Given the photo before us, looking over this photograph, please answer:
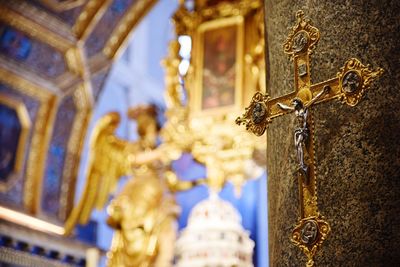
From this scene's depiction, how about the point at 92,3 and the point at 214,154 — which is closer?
the point at 214,154

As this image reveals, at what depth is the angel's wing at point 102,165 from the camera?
920 centimetres

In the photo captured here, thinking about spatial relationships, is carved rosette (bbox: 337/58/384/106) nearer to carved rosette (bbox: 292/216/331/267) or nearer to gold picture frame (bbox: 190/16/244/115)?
carved rosette (bbox: 292/216/331/267)

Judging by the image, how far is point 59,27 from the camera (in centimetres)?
864

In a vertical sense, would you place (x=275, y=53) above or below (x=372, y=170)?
above

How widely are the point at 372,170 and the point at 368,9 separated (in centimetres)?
55

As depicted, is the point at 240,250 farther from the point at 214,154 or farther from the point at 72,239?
the point at 72,239

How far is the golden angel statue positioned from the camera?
327 inches

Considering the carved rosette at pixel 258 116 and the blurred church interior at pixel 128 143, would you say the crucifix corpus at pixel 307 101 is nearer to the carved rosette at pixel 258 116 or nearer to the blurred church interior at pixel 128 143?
the carved rosette at pixel 258 116

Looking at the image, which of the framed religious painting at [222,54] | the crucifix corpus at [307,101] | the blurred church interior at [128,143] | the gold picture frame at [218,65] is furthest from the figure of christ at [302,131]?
the gold picture frame at [218,65]

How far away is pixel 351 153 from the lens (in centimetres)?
242

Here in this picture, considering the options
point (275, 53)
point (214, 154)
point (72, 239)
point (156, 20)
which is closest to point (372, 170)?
point (275, 53)

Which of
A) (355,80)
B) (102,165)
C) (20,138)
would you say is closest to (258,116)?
(355,80)

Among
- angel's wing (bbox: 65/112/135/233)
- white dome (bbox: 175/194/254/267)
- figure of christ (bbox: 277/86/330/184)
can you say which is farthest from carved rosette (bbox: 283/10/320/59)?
angel's wing (bbox: 65/112/135/233)

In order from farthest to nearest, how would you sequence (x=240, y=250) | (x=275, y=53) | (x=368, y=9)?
(x=240, y=250) → (x=275, y=53) → (x=368, y=9)
